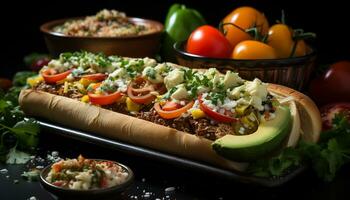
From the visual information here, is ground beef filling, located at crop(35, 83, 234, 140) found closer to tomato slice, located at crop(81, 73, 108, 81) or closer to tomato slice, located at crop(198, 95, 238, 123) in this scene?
tomato slice, located at crop(198, 95, 238, 123)

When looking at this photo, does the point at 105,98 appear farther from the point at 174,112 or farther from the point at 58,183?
the point at 58,183

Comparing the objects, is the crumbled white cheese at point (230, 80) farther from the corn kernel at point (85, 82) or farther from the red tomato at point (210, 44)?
the corn kernel at point (85, 82)

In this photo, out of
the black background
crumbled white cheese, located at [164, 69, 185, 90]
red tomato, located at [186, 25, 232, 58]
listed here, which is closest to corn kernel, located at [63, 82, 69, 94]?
crumbled white cheese, located at [164, 69, 185, 90]

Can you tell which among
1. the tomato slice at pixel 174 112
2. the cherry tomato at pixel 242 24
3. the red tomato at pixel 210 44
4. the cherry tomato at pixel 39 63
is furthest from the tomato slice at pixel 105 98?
the cherry tomato at pixel 39 63

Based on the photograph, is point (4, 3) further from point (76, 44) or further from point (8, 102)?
point (8, 102)

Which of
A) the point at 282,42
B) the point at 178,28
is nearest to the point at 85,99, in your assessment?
the point at 282,42

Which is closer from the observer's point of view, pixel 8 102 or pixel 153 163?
pixel 153 163

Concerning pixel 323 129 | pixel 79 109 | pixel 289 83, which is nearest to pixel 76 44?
pixel 79 109
